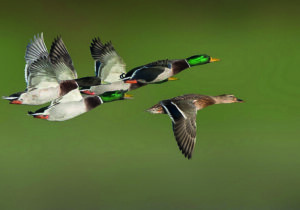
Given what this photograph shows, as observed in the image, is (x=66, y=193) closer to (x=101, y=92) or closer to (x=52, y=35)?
(x=101, y=92)

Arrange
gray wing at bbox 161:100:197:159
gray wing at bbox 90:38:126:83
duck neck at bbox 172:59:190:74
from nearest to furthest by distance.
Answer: gray wing at bbox 161:100:197:159
duck neck at bbox 172:59:190:74
gray wing at bbox 90:38:126:83

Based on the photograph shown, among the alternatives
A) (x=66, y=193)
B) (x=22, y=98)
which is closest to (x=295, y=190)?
(x=66, y=193)

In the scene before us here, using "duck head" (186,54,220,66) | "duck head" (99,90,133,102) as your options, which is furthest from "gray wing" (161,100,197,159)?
"duck head" (186,54,220,66)

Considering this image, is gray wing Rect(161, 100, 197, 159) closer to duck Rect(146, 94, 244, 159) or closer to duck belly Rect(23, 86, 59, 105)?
duck Rect(146, 94, 244, 159)

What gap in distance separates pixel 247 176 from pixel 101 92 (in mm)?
1698

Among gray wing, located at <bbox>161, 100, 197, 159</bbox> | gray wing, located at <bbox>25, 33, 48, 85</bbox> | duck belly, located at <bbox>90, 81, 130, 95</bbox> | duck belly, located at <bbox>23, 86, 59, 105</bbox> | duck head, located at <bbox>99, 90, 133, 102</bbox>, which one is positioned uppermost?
gray wing, located at <bbox>25, 33, 48, 85</bbox>

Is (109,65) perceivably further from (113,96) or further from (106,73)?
(113,96)

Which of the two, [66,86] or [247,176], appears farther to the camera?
[247,176]

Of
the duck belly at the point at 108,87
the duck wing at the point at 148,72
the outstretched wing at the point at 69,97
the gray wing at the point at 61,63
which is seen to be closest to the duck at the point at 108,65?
the duck belly at the point at 108,87

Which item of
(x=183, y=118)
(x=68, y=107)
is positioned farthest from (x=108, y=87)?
(x=183, y=118)

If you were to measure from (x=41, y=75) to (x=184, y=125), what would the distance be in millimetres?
1340

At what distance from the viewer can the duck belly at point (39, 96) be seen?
7758 millimetres

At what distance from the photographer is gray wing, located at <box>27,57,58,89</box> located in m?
7.67

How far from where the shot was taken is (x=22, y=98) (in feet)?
25.5
